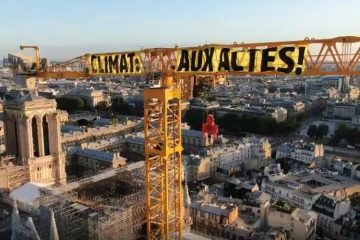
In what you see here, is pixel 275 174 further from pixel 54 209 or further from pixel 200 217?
pixel 54 209

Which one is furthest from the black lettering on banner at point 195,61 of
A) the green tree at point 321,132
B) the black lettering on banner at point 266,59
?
the green tree at point 321,132

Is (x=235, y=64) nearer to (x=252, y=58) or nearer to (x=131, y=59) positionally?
(x=252, y=58)

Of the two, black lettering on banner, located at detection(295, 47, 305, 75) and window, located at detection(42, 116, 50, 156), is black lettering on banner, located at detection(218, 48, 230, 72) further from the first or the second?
window, located at detection(42, 116, 50, 156)

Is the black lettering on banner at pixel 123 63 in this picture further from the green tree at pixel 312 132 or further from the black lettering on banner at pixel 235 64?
the green tree at pixel 312 132

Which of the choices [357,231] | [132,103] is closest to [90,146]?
[357,231]

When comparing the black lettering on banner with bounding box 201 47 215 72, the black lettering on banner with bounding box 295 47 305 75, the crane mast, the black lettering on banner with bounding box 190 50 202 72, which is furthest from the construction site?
the black lettering on banner with bounding box 295 47 305 75

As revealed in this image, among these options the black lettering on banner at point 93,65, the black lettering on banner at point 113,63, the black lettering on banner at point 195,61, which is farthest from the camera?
the black lettering on banner at point 93,65
